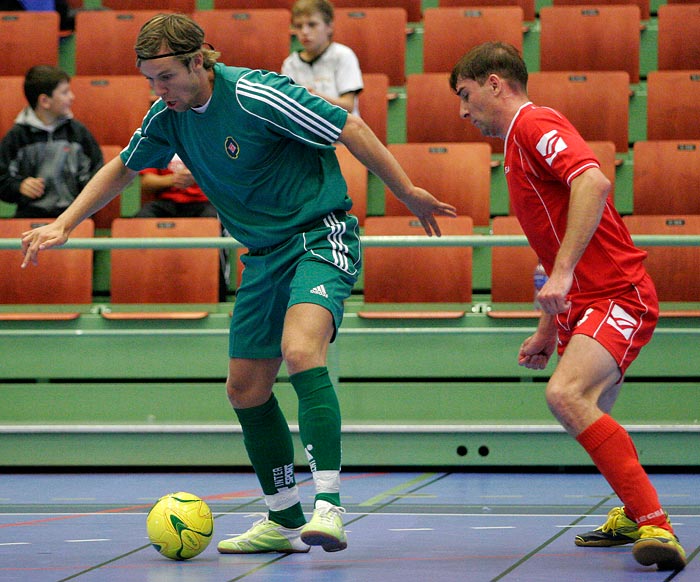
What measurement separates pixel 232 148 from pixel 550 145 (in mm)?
1026

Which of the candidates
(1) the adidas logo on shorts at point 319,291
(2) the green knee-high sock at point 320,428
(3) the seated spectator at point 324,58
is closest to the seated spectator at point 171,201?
(3) the seated spectator at point 324,58

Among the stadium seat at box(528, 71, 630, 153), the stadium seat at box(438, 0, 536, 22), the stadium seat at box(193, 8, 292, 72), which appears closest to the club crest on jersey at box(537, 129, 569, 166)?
the stadium seat at box(528, 71, 630, 153)

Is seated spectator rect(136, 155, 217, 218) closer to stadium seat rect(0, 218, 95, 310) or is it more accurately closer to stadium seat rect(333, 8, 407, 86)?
stadium seat rect(0, 218, 95, 310)

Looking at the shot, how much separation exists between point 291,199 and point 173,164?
2.87 metres

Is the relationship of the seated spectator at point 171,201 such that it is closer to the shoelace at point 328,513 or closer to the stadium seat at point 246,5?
the stadium seat at point 246,5

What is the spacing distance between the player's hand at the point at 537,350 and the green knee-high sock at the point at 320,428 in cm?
81

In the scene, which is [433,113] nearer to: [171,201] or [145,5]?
[171,201]

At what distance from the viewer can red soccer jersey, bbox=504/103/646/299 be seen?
3.52 meters

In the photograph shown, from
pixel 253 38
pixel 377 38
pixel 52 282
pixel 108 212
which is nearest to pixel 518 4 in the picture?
pixel 377 38

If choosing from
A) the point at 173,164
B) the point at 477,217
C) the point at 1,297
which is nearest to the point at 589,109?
the point at 477,217

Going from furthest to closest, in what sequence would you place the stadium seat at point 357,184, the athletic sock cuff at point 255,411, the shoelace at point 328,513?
the stadium seat at point 357,184
the athletic sock cuff at point 255,411
the shoelace at point 328,513

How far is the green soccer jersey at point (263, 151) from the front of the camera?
11.6 feet

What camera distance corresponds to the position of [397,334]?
6008 millimetres

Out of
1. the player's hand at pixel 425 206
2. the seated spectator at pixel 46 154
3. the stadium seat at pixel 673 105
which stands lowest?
the player's hand at pixel 425 206
